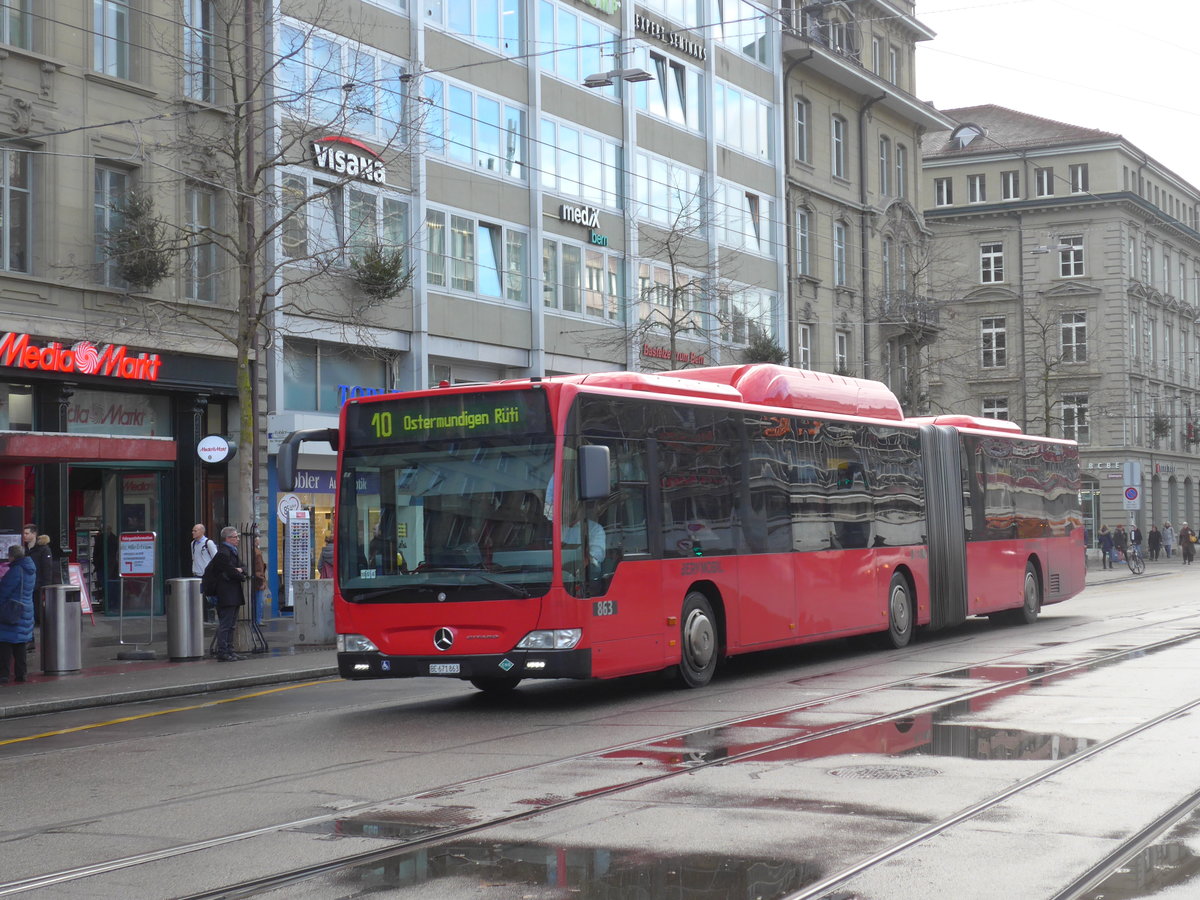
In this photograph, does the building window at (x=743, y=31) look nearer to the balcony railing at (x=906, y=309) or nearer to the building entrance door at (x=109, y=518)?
the balcony railing at (x=906, y=309)

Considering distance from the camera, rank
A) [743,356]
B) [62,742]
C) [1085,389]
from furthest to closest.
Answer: [1085,389] < [743,356] < [62,742]

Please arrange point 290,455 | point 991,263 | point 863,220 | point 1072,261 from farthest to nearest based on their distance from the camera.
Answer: point 991,263 → point 1072,261 → point 863,220 → point 290,455

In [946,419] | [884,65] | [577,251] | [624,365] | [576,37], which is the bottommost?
[946,419]

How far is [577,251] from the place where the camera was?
1480 inches

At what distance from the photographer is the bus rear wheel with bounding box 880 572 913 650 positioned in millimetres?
20188

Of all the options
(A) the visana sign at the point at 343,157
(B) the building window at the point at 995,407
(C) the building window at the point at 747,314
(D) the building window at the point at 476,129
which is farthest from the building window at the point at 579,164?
(B) the building window at the point at 995,407

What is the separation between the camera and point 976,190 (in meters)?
79.4

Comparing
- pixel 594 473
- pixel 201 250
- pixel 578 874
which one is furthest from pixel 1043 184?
pixel 578 874

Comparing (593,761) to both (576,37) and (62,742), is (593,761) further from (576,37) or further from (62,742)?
(576,37)

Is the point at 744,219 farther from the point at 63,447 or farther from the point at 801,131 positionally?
the point at 63,447

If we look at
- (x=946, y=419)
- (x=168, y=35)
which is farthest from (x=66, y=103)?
(x=946, y=419)

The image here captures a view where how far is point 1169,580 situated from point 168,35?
30953mm

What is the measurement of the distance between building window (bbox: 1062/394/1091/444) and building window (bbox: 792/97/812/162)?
105 ft

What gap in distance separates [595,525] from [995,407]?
67.6 m
